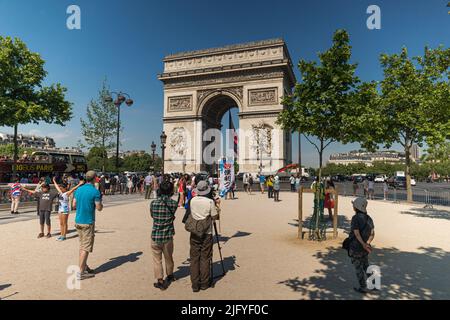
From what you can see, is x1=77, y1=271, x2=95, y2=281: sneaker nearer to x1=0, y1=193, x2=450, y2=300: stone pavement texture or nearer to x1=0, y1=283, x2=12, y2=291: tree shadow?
x1=0, y1=193, x2=450, y2=300: stone pavement texture

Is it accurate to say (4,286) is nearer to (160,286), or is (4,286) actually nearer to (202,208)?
(160,286)

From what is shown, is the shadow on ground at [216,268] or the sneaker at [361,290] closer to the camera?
the sneaker at [361,290]

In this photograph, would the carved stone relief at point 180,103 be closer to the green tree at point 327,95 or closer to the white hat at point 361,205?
the green tree at point 327,95

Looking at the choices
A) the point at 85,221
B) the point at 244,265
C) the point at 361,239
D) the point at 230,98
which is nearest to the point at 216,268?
the point at 244,265

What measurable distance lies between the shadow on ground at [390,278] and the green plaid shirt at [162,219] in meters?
2.24

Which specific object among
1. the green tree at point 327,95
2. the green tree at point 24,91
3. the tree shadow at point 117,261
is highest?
the green tree at point 24,91

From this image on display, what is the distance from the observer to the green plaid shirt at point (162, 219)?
479 cm

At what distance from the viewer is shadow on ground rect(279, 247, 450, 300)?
14.7 ft

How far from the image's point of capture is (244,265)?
5.92 meters

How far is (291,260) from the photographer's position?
6.22 meters

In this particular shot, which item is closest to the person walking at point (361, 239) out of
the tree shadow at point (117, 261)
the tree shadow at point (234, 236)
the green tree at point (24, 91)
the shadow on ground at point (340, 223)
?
the tree shadow at point (234, 236)

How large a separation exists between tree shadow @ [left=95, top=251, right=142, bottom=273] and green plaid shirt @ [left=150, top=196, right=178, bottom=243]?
1.71 m

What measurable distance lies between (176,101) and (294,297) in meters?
40.5
